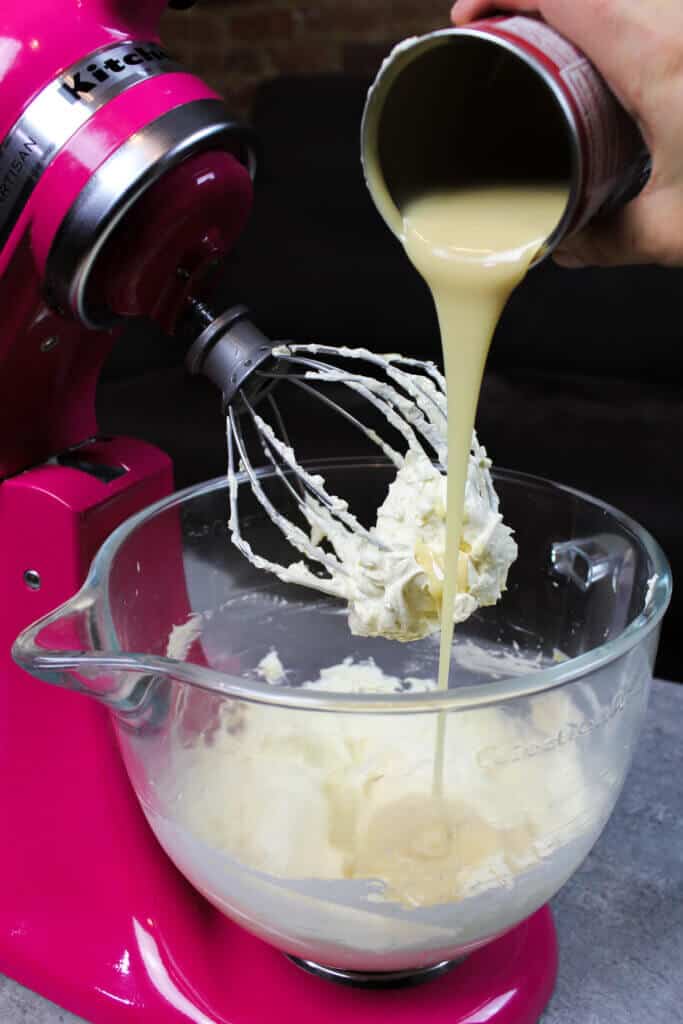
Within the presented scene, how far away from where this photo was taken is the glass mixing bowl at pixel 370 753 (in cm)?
54

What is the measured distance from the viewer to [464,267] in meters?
0.57

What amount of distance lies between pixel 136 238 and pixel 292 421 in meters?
1.19

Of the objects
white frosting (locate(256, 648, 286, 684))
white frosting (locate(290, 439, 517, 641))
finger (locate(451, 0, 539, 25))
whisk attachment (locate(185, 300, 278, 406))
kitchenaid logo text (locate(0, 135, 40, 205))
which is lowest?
white frosting (locate(256, 648, 286, 684))

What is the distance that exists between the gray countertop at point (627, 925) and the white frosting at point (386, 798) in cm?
16

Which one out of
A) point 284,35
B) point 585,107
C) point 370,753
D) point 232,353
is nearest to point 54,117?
point 232,353

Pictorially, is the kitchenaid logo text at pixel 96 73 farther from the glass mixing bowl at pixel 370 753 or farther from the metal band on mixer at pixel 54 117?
the glass mixing bowl at pixel 370 753

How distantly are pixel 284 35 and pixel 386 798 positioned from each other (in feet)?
7.36

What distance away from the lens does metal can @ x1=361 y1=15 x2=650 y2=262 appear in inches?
19.2

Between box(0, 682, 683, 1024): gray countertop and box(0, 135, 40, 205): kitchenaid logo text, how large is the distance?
49 centimetres

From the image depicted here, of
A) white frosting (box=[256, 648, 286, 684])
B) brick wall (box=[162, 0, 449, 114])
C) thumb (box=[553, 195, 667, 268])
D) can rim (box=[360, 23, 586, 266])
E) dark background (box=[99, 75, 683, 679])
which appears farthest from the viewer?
brick wall (box=[162, 0, 449, 114])

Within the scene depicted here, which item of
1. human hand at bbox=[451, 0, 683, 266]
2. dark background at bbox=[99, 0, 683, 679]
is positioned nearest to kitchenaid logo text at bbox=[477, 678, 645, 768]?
human hand at bbox=[451, 0, 683, 266]

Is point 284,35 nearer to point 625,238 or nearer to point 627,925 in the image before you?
point 625,238

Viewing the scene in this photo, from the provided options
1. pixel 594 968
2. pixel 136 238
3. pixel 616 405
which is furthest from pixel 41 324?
pixel 616 405

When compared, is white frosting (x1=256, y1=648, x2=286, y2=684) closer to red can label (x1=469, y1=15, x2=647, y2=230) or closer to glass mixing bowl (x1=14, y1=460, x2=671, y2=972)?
glass mixing bowl (x1=14, y1=460, x2=671, y2=972)
